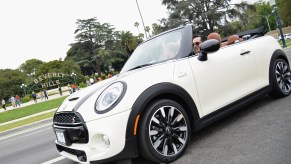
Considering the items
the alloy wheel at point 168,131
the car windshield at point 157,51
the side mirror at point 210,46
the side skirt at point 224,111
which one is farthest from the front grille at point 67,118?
the side mirror at point 210,46

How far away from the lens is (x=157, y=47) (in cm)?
409

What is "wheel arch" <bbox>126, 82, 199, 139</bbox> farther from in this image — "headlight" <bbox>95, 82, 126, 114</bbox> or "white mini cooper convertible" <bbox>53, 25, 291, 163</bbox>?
"headlight" <bbox>95, 82, 126, 114</bbox>

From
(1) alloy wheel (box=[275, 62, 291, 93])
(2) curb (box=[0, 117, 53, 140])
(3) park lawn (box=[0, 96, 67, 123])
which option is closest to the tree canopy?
(3) park lawn (box=[0, 96, 67, 123])

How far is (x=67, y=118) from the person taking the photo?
3062 millimetres

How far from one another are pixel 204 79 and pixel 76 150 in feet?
5.66

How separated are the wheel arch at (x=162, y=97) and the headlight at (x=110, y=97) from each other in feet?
0.63

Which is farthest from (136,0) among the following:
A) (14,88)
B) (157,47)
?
(14,88)

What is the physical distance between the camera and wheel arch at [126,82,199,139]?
2.83m

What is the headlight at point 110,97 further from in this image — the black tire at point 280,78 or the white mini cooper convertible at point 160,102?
the black tire at point 280,78

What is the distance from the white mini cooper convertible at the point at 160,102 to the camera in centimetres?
280

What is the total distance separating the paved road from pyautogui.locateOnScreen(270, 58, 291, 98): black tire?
15 cm

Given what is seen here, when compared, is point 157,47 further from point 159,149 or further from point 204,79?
point 159,149

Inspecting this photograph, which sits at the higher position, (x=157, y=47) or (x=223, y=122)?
(x=157, y=47)

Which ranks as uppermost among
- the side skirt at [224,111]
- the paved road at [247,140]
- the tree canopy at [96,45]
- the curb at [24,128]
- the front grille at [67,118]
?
the tree canopy at [96,45]
